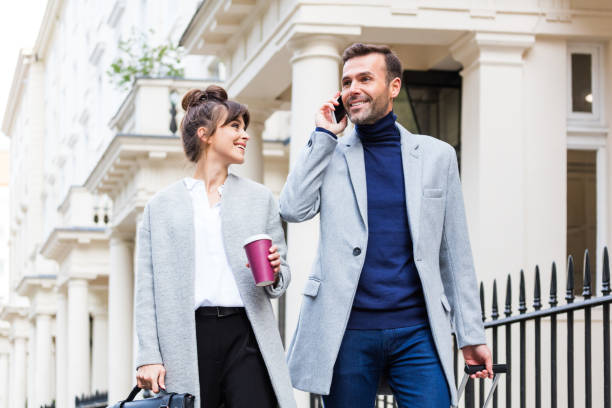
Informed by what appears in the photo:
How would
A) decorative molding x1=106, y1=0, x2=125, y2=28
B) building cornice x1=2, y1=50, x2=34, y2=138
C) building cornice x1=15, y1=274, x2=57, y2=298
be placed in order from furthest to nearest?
building cornice x1=2, y1=50, x2=34, y2=138, building cornice x1=15, y1=274, x2=57, y2=298, decorative molding x1=106, y1=0, x2=125, y2=28

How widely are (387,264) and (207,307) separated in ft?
2.44

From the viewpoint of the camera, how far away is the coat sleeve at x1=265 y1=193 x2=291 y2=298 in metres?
4.79

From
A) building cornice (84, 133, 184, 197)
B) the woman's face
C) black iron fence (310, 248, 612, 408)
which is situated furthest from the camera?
building cornice (84, 133, 184, 197)

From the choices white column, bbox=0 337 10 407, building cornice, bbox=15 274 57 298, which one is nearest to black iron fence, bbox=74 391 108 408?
building cornice, bbox=15 274 57 298

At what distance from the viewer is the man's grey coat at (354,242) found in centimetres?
459

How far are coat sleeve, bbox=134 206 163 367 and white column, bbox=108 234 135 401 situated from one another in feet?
57.4

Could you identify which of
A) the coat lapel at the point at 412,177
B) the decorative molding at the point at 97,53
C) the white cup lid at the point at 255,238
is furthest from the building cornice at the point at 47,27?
the white cup lid at the point at 255,238

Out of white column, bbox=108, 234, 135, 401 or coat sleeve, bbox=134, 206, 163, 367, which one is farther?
white column, bbox=108, 234, 135, 401

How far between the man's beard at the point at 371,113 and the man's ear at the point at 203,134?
2.12 ft

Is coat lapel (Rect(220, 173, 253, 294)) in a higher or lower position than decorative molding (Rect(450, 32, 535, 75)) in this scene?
lower

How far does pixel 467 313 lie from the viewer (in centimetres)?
479

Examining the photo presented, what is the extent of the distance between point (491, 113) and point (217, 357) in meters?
7.45

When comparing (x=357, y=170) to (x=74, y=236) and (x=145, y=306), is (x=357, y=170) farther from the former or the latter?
(x=74, y=236)

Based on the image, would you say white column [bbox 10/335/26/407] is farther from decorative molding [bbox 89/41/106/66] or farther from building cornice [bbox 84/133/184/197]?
building cornice [bbox 84/133/184/197]
